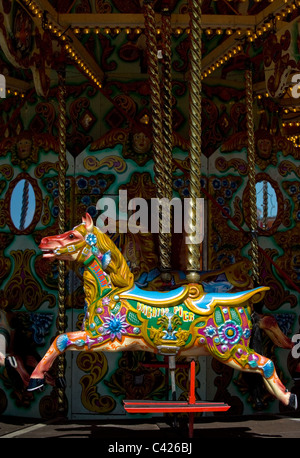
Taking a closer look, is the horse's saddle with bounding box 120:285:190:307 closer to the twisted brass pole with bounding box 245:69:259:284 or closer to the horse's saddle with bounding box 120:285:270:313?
the horse's saddle with bounding box 120:285:270:313

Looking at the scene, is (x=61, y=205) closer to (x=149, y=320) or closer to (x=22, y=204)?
(x=22, y=204)

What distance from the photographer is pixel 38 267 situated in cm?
755

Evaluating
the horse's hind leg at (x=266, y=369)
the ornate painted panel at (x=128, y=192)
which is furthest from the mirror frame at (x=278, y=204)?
the horse's hind leg at (x=266, y=369)

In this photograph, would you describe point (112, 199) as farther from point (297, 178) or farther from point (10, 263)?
point (297, 178)

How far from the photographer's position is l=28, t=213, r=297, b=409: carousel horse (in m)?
4.95

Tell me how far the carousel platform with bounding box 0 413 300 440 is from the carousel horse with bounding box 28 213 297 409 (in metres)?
0.61

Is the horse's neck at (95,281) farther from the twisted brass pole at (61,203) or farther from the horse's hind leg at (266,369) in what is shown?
the twisted brass pole at (61,203)

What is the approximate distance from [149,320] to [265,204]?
3.09 meters

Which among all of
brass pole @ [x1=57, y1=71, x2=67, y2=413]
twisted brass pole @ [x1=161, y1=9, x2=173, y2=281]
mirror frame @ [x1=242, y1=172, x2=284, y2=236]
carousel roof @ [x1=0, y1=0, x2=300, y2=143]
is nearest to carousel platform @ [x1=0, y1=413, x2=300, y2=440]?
brass pole @ [x1=57, y1=71, x2=67, y2=413]

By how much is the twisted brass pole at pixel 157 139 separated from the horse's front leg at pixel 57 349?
82 centimetres

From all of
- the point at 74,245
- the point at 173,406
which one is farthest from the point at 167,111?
the point at 173,406

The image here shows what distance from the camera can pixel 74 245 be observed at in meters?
5.04

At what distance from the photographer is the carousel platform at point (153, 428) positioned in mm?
5582
